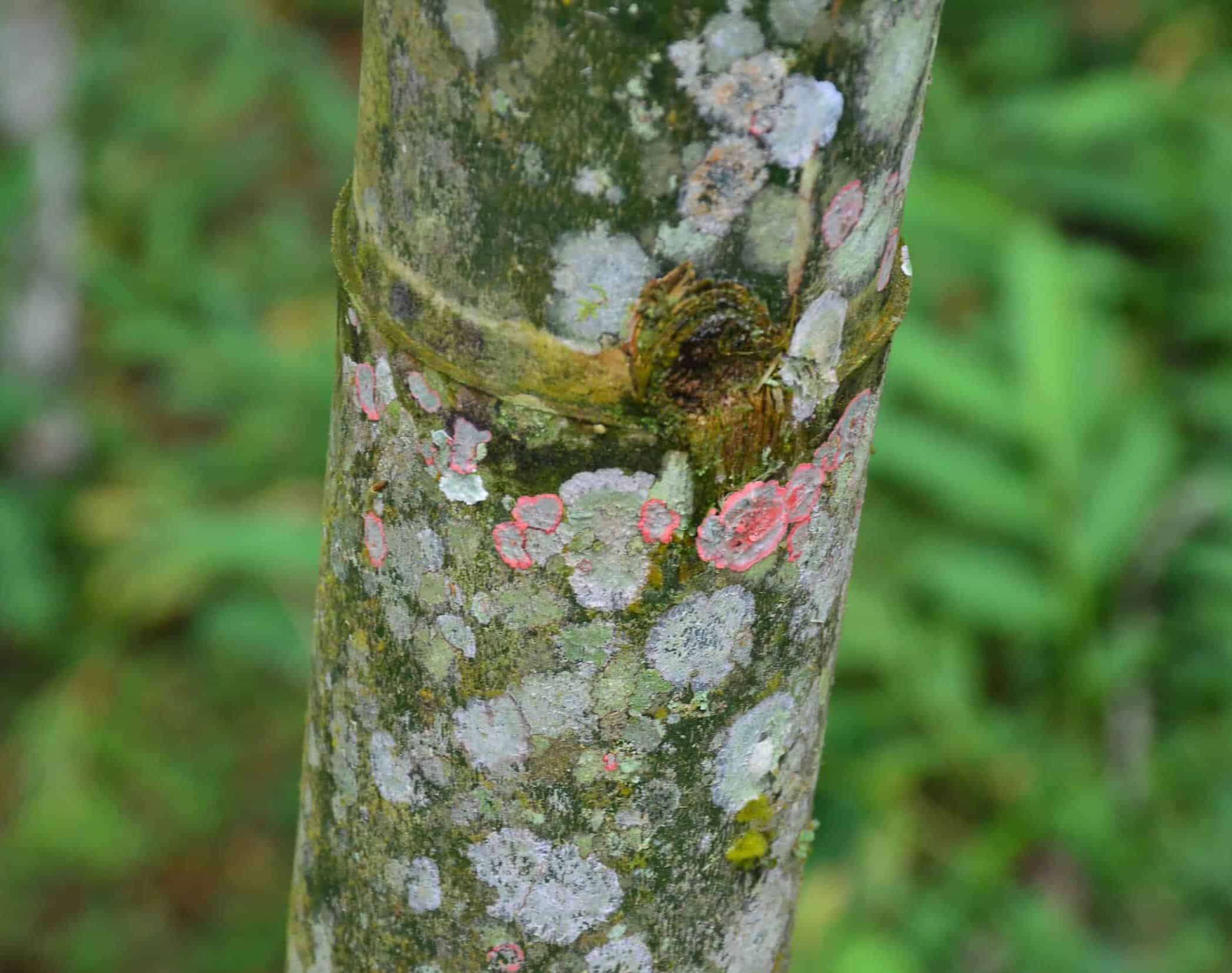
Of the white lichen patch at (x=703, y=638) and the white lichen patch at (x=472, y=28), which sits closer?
the white lichen patch at (x=472, y=28)

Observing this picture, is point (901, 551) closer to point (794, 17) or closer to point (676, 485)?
point (676, 485)

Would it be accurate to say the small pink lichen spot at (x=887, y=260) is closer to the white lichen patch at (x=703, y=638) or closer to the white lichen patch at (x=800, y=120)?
the white lichen patch at (x=800, y=120)

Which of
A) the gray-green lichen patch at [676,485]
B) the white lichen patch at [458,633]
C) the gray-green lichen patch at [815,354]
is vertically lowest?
the white lichen patch at [458,633]

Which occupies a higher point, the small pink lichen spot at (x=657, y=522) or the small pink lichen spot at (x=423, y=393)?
the small pink lichen spot at (x=423, y=393)

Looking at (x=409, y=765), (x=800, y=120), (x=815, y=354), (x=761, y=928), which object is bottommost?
(x=761, y=928)

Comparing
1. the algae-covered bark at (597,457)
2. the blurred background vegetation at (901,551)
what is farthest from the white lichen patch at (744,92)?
the blurred background vegetation at (901,551)

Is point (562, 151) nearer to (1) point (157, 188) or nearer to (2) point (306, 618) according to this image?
(2) point (306, 618)

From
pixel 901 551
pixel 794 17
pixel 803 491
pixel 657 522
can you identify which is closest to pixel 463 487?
pixel 657 522
